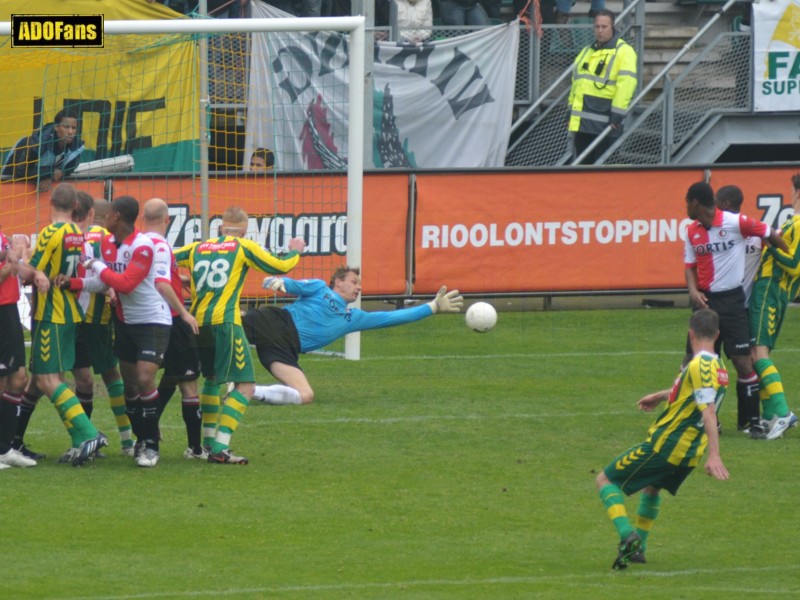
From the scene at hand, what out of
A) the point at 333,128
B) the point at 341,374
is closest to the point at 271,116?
the point at 333,128

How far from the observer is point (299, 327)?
520 inches

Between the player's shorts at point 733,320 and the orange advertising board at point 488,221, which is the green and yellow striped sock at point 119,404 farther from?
the orange advertising board at point 488,221

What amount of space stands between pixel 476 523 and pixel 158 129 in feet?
31.5

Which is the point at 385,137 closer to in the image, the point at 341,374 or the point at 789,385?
the point at 341,374

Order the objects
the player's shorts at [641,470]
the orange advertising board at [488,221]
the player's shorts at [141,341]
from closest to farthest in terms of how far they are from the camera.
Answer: the player's shorts at [641,470]
the player's shorts at [141,341]
the orange advertising board at [488,221]

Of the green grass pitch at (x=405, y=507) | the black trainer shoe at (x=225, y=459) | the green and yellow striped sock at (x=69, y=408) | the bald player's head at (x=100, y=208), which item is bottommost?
the green grass pitch at (x=405, y=507)

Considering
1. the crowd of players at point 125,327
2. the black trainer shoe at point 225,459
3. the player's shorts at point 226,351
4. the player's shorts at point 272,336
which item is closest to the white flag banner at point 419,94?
the player's shorts at point 272,336

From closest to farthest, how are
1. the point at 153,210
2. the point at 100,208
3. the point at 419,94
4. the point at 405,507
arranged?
the point at 405,507, the point at 153,210, the point at 100,208, the point at 419,94

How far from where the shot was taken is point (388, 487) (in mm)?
9969

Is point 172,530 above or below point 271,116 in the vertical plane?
below

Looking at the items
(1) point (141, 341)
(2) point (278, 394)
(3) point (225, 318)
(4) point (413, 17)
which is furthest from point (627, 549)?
(4) point (413, 17)

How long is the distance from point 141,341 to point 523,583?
3.64m

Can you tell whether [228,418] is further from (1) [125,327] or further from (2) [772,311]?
(2) [772,311]

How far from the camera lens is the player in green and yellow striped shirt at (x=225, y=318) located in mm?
10477
